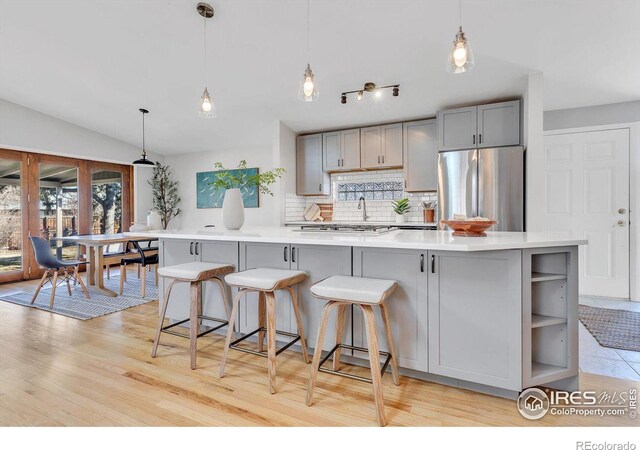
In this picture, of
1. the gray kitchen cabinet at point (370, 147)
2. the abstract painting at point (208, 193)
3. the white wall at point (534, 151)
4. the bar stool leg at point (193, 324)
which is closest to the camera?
the bar stool leg at point (193, 324)

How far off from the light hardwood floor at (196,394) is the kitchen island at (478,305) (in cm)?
18

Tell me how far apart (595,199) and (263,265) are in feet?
13.1

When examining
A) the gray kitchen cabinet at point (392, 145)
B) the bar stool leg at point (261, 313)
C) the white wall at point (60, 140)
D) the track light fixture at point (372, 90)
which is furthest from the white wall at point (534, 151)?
the white wall at point (60, 140)

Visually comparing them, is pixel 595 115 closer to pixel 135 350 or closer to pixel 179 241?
pixel 179 241

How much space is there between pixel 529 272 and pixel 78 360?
295cm

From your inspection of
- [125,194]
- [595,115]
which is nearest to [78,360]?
[125,194]

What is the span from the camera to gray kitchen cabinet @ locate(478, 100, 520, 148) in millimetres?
3592

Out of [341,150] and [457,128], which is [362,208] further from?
[457,128]

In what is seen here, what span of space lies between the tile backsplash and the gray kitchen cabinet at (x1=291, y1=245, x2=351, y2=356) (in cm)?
259

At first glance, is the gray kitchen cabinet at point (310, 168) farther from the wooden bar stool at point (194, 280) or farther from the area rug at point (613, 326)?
the area rug at point (613, 326)

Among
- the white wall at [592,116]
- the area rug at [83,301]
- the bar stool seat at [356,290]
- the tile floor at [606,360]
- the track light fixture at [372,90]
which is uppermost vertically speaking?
the track light fixture at [372,90]

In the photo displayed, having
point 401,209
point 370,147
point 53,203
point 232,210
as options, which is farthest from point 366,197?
point 53,203

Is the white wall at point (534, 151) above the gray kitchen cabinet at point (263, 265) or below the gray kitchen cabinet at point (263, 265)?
above

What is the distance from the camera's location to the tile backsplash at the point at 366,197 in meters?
4.64
